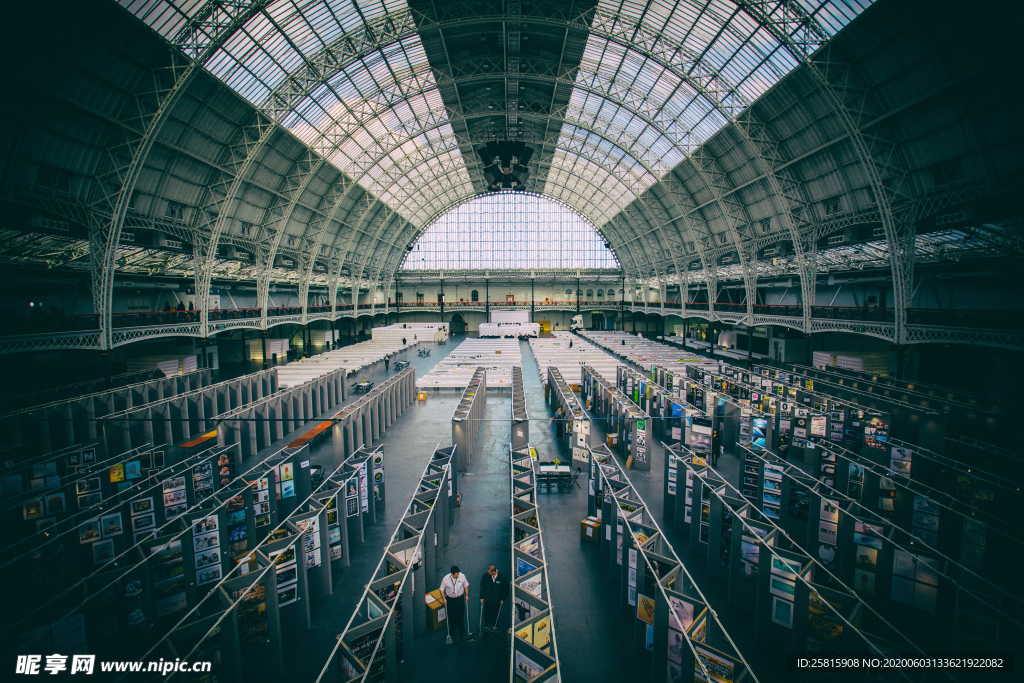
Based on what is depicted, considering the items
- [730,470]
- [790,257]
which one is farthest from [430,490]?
[790,257]

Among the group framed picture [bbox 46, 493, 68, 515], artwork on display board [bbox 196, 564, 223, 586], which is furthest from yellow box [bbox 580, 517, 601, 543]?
framed picture [bbox 46, 493, 68, 515]

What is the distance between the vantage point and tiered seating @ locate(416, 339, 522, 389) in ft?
84.1

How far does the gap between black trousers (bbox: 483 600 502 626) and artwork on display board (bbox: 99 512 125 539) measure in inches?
323

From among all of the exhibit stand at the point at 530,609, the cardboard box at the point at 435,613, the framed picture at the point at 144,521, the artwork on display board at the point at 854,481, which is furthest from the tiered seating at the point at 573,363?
the framed picture at the point at 144,521

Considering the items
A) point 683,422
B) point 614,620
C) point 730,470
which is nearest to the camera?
point 614,620

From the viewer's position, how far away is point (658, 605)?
5512 mm

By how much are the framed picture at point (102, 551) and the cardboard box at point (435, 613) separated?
23.1ft

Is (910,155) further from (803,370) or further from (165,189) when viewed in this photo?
(165,189)

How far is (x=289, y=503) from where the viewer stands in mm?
10969

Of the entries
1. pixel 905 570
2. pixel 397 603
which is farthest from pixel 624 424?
pixel 397 603

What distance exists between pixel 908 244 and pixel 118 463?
31455 mm

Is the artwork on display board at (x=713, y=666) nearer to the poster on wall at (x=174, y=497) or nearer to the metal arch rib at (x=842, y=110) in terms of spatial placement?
the poster on wall at (x=174, y=497)

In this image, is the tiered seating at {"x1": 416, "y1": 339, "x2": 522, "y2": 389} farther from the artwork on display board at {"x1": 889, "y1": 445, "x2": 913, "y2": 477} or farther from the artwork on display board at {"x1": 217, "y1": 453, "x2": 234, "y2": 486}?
the artwork on display board at {"x1": 889, "y1": 445, "x2": 913, "y2": 477}

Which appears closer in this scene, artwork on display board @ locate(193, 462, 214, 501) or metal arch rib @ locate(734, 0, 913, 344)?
artwork on display board @ locate(193, 462, 214, 501)
